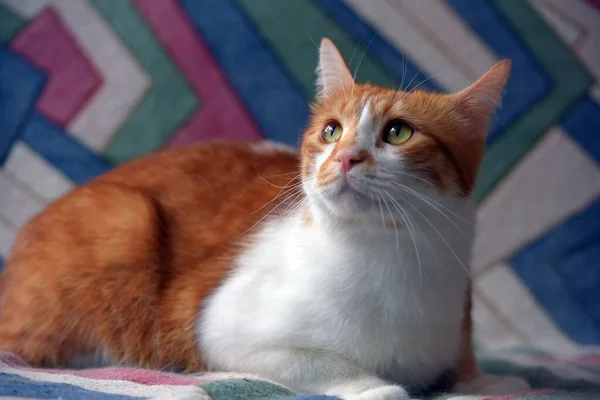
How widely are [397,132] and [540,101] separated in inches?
36.5

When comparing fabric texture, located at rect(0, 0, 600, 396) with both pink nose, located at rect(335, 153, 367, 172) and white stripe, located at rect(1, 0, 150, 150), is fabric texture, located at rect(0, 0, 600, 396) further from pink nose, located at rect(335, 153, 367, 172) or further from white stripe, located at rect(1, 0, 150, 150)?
pink nose, located at rect(335, 153, 367, 172)

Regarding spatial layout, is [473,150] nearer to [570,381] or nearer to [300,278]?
[300,278]

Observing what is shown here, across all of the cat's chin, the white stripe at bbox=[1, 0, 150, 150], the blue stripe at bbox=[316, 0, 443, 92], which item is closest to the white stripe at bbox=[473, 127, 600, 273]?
the blue stripe at bbox=[316, 0, 443, 92]

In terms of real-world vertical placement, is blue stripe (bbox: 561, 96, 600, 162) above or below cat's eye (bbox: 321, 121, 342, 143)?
above

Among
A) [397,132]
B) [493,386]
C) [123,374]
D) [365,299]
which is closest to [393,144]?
[397,132]

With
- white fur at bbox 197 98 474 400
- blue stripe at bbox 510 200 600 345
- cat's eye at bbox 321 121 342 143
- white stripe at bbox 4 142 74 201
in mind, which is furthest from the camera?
white stripe at bbox 4 142 74 201

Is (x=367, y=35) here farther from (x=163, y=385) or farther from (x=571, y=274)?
(x=163, y=385)

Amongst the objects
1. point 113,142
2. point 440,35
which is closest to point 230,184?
point 113,142

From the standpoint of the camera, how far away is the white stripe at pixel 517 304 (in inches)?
71.4

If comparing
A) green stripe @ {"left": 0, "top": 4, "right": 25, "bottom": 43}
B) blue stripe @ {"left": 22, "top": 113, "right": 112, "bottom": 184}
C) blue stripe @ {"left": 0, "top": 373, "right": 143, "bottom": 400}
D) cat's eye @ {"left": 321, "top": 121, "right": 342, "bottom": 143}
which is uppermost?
green stripe @ {"left": 0, "top": 4, "right": 25, "bottom": 43}

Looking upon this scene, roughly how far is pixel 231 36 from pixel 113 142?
45cm

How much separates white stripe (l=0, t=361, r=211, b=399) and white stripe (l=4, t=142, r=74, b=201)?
34.5 inches

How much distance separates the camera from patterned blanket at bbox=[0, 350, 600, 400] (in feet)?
3.14

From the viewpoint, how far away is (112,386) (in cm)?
104
